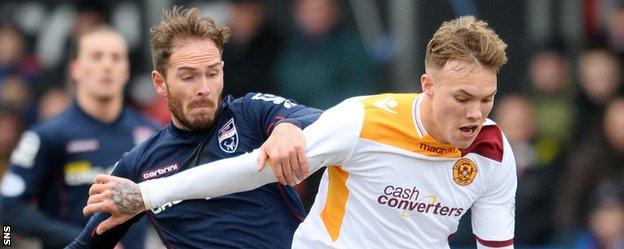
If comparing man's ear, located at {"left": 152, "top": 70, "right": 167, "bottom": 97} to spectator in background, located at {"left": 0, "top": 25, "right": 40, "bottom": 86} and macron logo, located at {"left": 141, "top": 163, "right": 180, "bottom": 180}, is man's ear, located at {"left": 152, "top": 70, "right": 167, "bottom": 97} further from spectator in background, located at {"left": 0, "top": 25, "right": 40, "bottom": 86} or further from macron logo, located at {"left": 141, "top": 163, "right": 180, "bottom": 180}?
spectator in background, located at {"left": 0, "top": 25, "right": 40, "bottom": 86}

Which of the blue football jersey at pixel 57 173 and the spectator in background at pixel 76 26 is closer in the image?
the blue football jersey at pixel 57 173

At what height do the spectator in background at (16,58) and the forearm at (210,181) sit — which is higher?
the forearm at (210,181)

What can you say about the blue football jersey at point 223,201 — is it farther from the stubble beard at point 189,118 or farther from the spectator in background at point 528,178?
the spectator in background at point 528,178

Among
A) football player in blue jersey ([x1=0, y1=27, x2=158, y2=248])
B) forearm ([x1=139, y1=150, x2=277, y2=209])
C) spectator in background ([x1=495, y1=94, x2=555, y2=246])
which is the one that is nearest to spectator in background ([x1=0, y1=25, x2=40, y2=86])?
football player in blue jersey ([x1=0, y1=27, x2=158, y2=248])

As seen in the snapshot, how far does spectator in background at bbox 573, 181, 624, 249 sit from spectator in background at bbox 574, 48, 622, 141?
2.66 ft

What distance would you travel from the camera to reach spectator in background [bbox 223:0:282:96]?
1130cm

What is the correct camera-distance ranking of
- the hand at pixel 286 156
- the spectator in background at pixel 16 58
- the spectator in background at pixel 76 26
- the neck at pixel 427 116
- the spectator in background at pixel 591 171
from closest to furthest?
1. the hand at pixel 286 156
2. the neck at pixel 427 116
3. the spectator in background at pixel 591 171
4. the spectator in background at pixel 76 26
5. the spectator in background at pixel 16 58

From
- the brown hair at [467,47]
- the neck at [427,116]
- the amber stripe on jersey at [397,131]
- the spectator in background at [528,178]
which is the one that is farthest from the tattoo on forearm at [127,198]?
the spectator in background at [528,178]

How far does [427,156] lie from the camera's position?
5.96 metres

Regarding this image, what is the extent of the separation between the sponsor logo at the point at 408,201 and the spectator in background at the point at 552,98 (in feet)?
16.6

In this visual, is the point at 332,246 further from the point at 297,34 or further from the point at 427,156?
the point at 297,34

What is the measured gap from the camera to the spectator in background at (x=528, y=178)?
34.3 ft

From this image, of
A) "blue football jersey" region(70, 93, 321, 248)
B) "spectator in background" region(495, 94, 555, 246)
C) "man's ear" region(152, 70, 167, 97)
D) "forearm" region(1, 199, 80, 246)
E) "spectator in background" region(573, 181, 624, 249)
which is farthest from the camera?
"spectator in background" region(495, 94, 555, 246)

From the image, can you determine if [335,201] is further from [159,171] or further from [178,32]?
[178,32]
